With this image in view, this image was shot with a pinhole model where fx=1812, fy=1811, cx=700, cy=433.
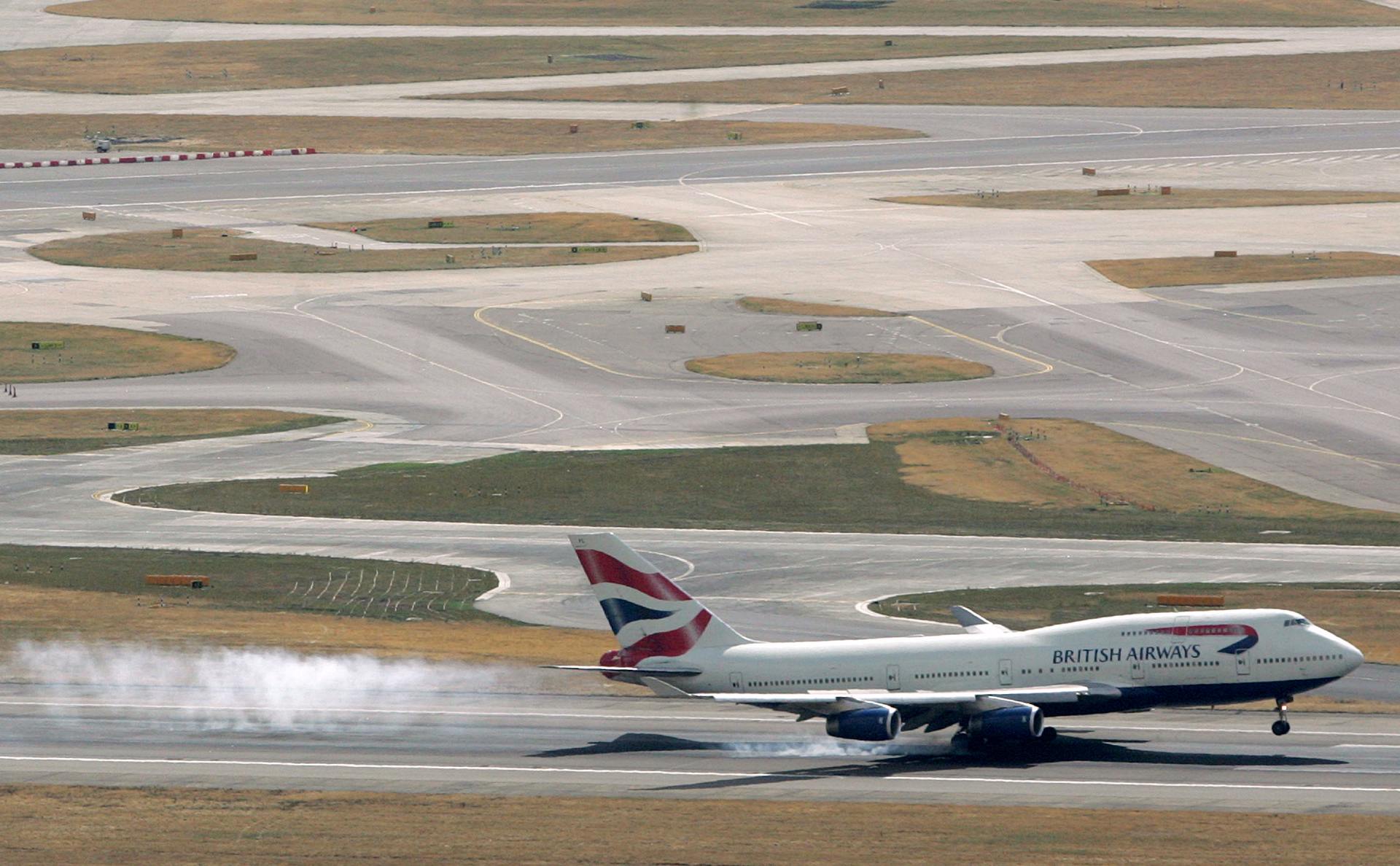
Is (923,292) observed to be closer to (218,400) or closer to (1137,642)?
(218,400)

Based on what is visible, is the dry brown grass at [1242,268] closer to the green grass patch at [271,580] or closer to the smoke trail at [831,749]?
the green grass patch at [271,580]

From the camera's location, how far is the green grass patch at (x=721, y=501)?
314 feet

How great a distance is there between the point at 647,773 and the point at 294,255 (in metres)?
115

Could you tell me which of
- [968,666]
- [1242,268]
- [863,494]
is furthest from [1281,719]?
[1242,268]

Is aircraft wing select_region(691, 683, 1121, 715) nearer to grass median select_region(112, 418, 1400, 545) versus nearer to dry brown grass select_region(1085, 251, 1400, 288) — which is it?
grass median select_region(112, 418, 1400, 545)

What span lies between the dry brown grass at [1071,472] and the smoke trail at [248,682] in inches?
1569

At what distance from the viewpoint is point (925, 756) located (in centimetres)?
6316

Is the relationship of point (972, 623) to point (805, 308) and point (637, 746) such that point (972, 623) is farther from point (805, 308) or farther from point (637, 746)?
point (805, 308)

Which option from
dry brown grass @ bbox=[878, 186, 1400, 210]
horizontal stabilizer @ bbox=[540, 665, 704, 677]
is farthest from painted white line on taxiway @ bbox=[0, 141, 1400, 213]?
horizontal stabilizer @ bbox=[540, 665, 704, 677]

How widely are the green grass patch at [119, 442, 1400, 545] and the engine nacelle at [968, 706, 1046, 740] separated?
3523cm

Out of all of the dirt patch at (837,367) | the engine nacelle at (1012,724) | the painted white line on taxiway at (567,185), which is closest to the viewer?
the engine nacelle at (1012,724)

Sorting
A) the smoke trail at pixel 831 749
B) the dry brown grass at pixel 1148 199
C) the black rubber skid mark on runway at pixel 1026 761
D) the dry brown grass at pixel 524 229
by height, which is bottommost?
the smoke trail at pixel 831 749

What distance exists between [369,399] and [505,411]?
1015cm

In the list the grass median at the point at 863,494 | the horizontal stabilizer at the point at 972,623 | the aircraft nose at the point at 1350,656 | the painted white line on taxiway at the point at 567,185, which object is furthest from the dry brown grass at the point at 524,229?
the aircraft nose at the point at 1350,656
